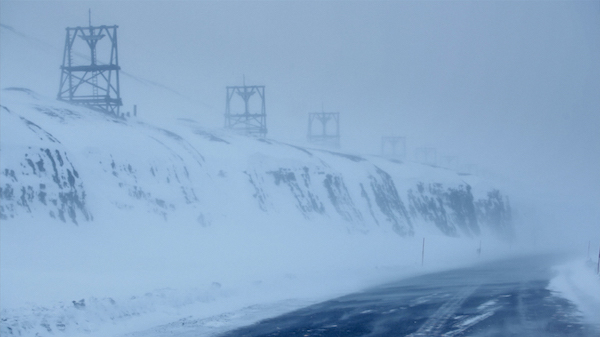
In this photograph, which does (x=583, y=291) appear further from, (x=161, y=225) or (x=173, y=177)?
(x=173, y=177)

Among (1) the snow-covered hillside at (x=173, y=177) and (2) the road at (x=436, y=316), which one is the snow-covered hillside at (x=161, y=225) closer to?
(1) the snow-covered hillside at (x=173, y=177)

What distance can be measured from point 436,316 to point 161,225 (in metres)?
16.1

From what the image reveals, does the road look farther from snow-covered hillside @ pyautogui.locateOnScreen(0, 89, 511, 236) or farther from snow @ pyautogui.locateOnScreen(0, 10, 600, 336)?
snow-covered hillside @ pyautogui.locateOnScreen(0, 89, 511, 236)

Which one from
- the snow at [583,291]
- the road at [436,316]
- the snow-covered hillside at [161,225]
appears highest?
the snow-covered hillside at [161,225]

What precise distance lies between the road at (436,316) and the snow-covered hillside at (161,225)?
202 centimetres

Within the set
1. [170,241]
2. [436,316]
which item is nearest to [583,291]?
[436,316]

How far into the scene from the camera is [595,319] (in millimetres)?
13883

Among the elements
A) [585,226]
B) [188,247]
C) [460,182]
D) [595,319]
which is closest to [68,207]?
[188,247]

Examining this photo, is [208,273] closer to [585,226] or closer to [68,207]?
[68,207]

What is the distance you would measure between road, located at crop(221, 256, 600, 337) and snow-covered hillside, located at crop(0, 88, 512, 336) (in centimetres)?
202

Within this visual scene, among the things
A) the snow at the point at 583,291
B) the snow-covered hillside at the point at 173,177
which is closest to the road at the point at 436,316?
the snow at the point at 583,291

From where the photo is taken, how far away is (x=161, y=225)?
27.3 meters

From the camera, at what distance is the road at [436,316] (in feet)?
41.0

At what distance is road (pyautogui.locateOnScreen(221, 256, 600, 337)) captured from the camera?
1250cm
